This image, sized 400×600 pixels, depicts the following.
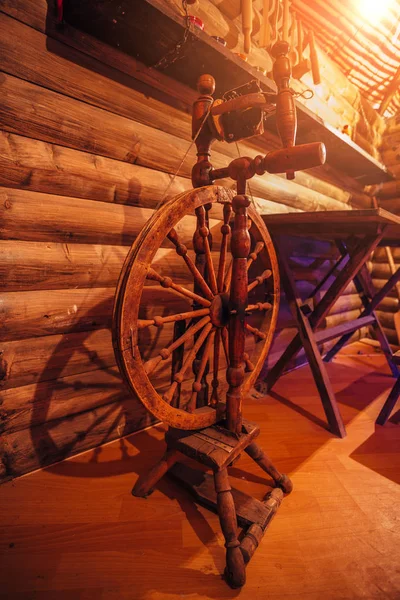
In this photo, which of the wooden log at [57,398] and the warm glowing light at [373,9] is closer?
the wooden log at [57,398]

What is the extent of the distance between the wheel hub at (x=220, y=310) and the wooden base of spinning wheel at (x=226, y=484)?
447 millimetres

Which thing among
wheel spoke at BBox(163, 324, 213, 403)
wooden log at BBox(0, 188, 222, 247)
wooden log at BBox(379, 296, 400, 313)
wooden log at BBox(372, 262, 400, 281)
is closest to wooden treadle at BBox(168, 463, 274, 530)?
wheel spoke at BBox(163, 324, 213, 403)

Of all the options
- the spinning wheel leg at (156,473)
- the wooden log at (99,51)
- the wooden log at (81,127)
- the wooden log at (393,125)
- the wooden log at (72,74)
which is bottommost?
the spinning wheel leg at (156,473)

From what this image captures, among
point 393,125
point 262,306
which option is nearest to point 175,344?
point 262,306

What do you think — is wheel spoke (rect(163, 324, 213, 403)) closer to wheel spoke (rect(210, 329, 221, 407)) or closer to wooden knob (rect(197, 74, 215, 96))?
wheel spoke (rect(210, 329, 221, 407))

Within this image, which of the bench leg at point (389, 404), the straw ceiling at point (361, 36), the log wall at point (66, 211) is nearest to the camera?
the log wall at point (66, 211)

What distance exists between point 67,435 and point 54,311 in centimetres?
67

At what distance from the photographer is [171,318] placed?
1165mm

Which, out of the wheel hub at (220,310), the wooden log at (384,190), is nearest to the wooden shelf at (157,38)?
the wheel hub at (220,310)

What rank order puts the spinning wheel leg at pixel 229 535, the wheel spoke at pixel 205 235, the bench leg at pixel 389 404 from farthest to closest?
1. the bench leg at pixel 389 404
2. the wheel spoke at pixel 205 235
3. the spinning wheel leg at pixel 229 535

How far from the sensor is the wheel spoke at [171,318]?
109cm

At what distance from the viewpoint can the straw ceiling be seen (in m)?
2.94

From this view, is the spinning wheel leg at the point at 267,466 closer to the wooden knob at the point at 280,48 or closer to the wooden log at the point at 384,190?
the wooden knob at the point at 280,48

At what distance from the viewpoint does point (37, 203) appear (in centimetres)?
145
